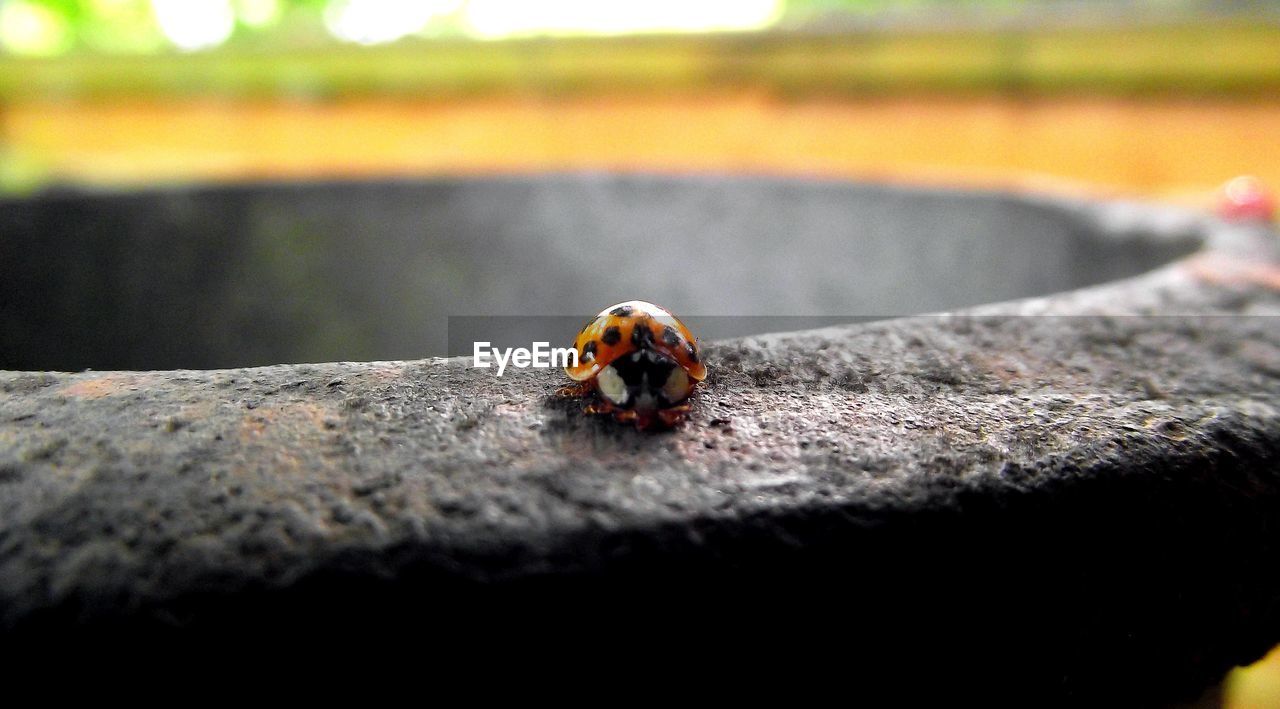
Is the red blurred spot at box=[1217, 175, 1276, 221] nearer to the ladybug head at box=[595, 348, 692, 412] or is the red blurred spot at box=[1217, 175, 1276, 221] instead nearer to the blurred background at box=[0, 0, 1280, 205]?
the blurred background at box=[0, 0, 1280, 205]

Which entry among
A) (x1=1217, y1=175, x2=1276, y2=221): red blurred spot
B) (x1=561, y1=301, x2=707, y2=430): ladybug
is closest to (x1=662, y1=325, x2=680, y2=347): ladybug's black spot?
(x1=561, y1=301, x2=707, y2=430): ladybug

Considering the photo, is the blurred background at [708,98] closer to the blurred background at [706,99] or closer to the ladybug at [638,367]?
the blurred background at [706,99]

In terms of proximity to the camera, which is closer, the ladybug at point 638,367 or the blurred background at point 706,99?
the ladybug at point 638,367

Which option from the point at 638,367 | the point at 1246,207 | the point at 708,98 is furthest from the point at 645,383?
the point at 708,98

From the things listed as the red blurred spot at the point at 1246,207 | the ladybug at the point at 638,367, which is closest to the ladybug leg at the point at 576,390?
the ladybug at the point at 638,367

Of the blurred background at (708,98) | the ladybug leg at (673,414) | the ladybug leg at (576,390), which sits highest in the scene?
the blurred background at (708,98)

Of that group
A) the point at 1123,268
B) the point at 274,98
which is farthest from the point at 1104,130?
the point at 274,98

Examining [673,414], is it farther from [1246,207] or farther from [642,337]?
[1246,207]

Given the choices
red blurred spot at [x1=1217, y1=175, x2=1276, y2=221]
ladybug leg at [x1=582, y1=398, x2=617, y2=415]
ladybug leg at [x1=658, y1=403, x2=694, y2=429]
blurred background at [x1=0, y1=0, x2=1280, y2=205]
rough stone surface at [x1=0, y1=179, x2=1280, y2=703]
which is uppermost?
blurred background at [x1=0, y1=0, x2=1280, y2=205]
